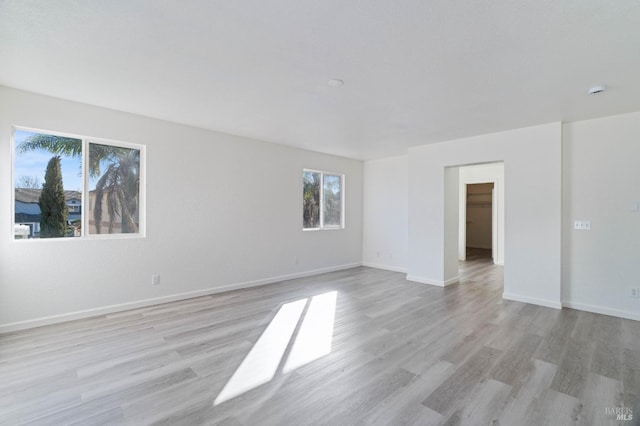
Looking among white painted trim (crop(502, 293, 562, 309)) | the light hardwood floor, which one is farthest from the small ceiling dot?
white painted trim (crop(502, 293, 562, 309))

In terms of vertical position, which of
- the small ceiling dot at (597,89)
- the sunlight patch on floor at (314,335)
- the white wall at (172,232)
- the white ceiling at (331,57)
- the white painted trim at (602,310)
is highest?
the white ceiling at (331,57)

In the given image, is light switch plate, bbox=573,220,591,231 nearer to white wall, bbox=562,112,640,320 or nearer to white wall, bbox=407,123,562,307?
white wall, bbox=562,112,640,320

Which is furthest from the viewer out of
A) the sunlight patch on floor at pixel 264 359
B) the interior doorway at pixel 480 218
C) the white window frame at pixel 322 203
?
the interior doorway at pixel 480 218

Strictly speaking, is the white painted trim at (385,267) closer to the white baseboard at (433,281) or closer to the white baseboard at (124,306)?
the white baseboard at (433,281)

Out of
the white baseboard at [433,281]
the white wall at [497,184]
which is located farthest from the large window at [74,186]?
the white wall at [497,184]

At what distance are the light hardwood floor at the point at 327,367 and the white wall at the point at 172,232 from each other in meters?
0.37

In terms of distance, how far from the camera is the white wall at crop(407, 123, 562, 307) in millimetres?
4094

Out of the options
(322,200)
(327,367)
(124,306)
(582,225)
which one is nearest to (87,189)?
(124,306)

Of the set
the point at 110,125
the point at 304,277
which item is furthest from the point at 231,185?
the point at 304,277

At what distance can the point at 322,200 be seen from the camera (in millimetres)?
6512

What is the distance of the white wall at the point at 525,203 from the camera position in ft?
13.4

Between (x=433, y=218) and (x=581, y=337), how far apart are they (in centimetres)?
267

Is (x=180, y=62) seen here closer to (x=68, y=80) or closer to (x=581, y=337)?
(x=68, y=80)

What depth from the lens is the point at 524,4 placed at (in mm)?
1790
